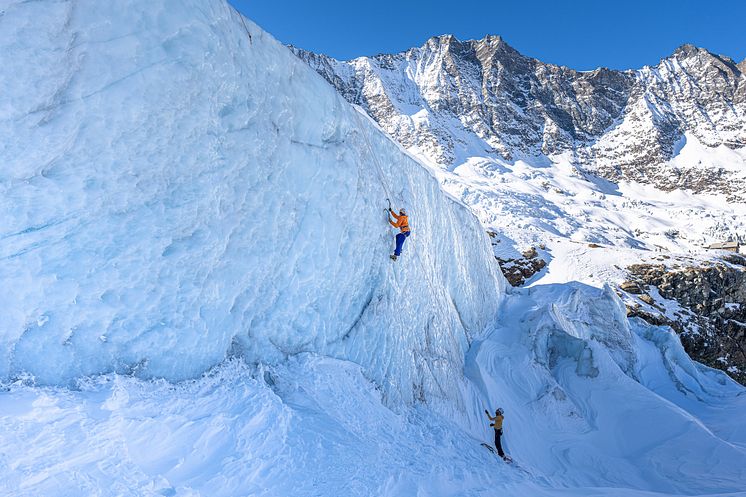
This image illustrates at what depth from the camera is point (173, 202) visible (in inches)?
227

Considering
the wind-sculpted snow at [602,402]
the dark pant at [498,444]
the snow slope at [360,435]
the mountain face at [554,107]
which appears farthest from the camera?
the mountain face at [554,107]

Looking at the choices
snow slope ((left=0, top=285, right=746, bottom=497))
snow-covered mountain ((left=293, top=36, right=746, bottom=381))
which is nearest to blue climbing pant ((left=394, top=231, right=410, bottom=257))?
snow slope ((left=0, top=285, right=746, bottom=497))

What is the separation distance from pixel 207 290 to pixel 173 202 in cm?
138

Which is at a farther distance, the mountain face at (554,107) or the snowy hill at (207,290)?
the mountain face at (554,107)

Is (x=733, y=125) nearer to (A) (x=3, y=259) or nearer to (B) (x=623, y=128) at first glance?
(B) (x=623, y=128)

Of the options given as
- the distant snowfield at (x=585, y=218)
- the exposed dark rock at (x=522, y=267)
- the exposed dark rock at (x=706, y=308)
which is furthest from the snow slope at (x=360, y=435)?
the distant snowfield at (x=585, y=218)

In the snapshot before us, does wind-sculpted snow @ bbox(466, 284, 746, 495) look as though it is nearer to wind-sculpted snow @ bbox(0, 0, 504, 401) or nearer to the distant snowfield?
wind-sculpted snow @ bbox(0, 0, 504, 401)

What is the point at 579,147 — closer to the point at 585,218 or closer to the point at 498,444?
the point at 585,218

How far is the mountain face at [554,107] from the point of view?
107875 millimetres

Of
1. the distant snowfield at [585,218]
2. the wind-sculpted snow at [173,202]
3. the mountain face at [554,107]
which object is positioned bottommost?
the wind-sculpted snow at [173,202]

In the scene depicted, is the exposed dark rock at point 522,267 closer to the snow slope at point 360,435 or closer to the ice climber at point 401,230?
the snow slope at point 360,435

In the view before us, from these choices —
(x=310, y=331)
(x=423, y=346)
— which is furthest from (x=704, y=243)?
(x=310, y=331)

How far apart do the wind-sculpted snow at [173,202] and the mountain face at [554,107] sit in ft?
296

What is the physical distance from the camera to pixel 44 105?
479 cm
